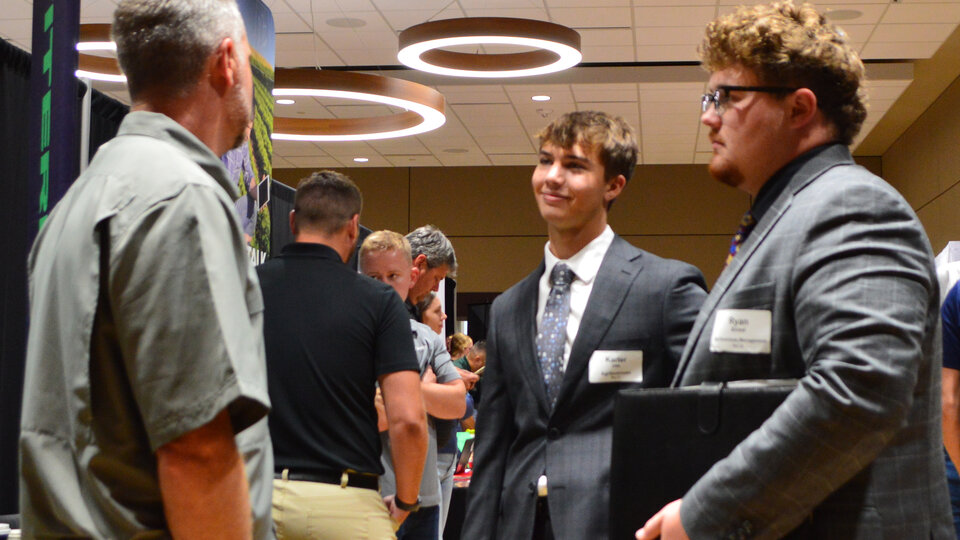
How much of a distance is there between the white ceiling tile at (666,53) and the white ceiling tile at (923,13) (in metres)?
1.87

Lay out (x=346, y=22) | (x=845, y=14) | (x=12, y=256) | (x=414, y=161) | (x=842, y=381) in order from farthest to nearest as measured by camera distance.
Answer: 1. (x=414, y=161)
2. (x=346, y=22)
3. (x=845, y=14)
4. (x=12, y=256)
5. (x=842, y=381)

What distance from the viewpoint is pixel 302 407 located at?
2.65 metres

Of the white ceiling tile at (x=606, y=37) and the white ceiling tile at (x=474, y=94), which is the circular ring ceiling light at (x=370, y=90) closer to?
the white ceiling tile at (x=474, y=94)

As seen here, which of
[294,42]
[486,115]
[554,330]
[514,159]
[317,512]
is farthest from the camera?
[514,159]

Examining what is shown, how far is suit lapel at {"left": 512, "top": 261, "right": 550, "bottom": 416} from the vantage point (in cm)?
222

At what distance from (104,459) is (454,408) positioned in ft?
8.16

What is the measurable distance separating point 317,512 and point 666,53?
8.63 metres

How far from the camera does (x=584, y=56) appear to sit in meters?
10.6

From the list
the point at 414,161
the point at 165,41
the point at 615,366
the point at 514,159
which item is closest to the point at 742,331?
the point at 615,366

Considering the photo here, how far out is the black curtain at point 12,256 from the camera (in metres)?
3.50

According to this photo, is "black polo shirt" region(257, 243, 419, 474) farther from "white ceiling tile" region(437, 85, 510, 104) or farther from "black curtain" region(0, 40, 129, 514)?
"white ceiling tile" region(437, 85, 510, 104)

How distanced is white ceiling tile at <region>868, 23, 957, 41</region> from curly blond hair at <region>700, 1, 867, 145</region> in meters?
8.64

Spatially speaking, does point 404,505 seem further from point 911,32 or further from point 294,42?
point 911,32

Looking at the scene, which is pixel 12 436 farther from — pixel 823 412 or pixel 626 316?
pixel 823 412
